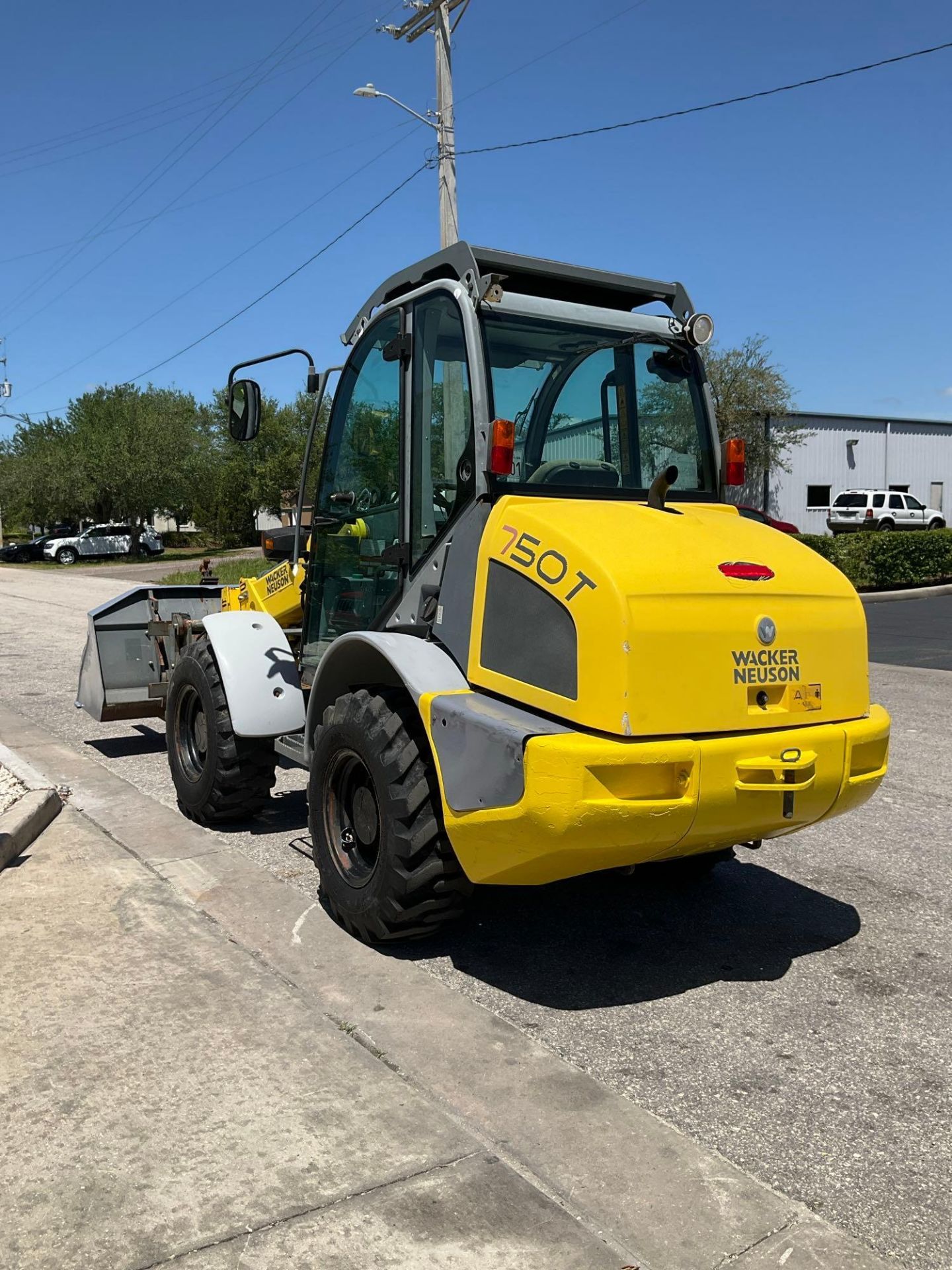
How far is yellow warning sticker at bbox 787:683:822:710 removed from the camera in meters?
3.87

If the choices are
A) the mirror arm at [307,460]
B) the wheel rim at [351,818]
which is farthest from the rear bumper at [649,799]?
the mirror arm at [307,460]

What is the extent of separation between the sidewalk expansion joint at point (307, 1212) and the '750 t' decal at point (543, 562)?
67.0 inches

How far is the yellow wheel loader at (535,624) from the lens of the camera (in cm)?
357

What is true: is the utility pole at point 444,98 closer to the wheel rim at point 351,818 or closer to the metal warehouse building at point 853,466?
the wheel rim at point 351,818

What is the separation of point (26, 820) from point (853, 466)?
40.2 meters

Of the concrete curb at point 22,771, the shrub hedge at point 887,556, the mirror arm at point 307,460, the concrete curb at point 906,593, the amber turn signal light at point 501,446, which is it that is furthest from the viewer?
the shrub hedge at point 887,556

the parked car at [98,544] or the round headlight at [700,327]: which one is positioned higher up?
the round headlight at [700,327]

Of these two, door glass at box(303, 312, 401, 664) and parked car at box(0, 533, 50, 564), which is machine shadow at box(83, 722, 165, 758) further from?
parked car at box(0, 533, 50, 564)

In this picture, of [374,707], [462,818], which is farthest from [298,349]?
[462,818]

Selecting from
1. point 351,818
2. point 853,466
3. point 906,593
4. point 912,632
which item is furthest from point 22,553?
point 351,818

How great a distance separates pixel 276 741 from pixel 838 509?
33.2 metres

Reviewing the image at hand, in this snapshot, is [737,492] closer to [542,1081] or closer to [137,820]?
[137,820]

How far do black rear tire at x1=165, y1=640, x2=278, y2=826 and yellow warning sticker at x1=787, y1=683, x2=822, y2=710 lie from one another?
2.85m

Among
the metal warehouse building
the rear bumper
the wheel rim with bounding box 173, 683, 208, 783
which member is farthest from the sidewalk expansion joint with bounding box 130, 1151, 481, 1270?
the metal warehouse building
